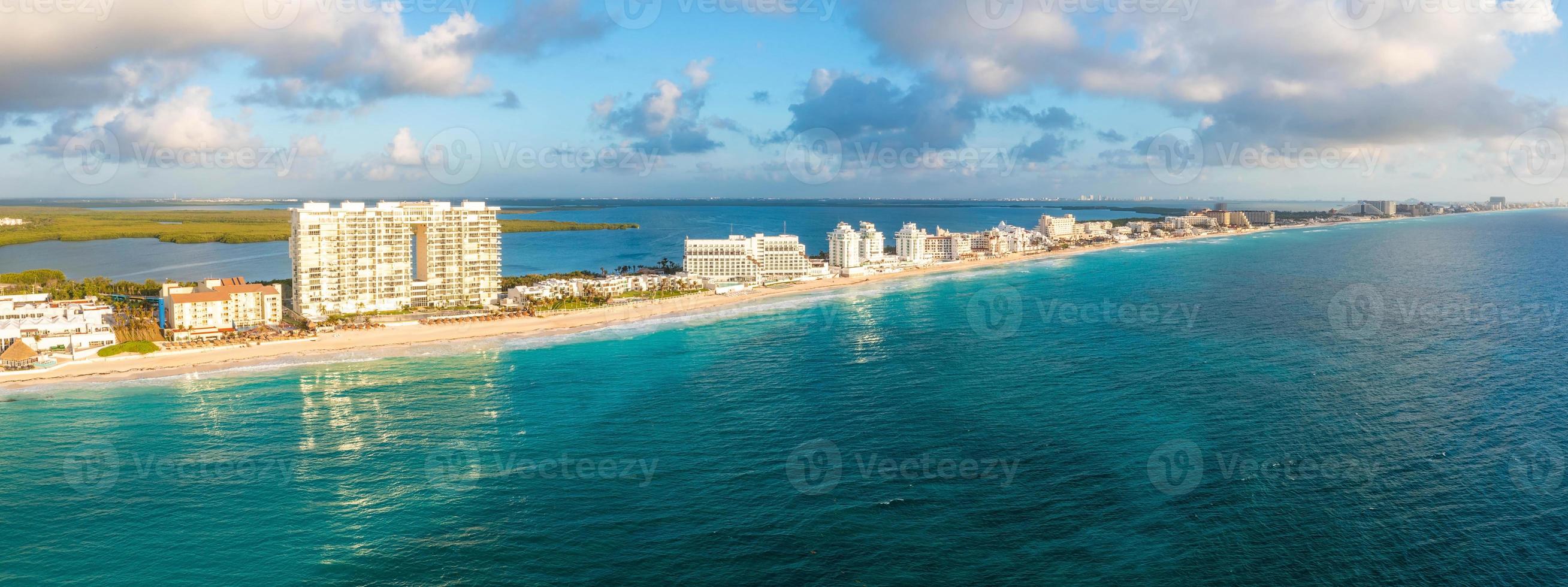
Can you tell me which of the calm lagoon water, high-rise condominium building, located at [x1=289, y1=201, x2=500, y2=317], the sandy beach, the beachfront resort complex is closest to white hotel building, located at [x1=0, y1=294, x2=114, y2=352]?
the beachfront resort complex

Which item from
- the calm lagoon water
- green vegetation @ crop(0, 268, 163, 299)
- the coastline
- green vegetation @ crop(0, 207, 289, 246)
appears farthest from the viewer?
green vegetation @ crop(0, 207, 289, 246)

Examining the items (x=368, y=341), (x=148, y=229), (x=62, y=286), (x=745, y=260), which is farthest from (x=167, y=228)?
(x=368, y=341)

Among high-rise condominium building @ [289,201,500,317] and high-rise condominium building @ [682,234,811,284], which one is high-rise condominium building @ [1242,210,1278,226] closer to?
high-rise condominium building @ [682,234,811,284]

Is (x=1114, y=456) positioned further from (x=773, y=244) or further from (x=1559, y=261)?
(x=1559, y=261)

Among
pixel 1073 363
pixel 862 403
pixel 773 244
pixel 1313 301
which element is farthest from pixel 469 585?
pixel 773 244

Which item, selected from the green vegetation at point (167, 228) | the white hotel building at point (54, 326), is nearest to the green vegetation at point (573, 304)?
the white hotel building at point (54, 326)

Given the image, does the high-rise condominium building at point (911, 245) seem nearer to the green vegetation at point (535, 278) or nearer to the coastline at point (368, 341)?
the coastline at point (368, 341)
